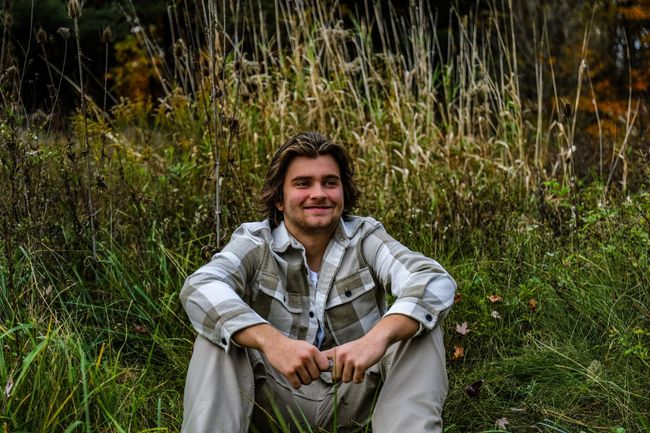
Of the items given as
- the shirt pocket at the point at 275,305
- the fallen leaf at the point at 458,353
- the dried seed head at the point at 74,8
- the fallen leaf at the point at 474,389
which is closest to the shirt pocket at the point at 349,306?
the shirt pocket at the point at 275,305

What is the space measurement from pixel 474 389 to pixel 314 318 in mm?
639

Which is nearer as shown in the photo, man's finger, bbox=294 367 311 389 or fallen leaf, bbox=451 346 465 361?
man's finger, bbox=294 367 311 389

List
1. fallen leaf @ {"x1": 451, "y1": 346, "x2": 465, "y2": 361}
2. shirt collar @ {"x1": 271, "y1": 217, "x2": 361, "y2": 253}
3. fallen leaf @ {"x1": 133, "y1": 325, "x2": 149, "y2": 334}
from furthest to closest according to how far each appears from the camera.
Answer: fallen leaf @ {"x1": 133, "y1": 325, "x2": 149, "y2": 334} → fallen leaf @ {"x1": 451, "y1": 346, "x2": 465, "y2": 361} → shirt collar @ {"x1": 271, "y1": 217, "x2": 361, "y2": 253}

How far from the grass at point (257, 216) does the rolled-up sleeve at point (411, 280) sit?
52 centimetres

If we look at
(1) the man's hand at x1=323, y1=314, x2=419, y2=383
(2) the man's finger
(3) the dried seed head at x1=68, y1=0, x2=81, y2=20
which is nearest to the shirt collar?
(1) the man's hand at x1=323, y1=314, x2=419, y2=383

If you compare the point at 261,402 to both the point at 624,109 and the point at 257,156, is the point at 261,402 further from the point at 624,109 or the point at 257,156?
the point at 624,109

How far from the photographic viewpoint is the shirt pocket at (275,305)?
259 centimetres

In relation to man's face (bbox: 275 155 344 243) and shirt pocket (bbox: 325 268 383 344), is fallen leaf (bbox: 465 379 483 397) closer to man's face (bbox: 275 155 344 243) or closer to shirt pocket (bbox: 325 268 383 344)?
shirt pocket (bbox: 325 268 383 344)

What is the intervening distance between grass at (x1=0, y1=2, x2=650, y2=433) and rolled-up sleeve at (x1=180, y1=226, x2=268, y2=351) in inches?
13.5

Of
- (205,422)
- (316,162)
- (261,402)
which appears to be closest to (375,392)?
(261,402)

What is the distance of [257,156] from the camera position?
4.44 metres

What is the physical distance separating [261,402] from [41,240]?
4.18 ft

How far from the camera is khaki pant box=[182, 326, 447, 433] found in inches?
85.3

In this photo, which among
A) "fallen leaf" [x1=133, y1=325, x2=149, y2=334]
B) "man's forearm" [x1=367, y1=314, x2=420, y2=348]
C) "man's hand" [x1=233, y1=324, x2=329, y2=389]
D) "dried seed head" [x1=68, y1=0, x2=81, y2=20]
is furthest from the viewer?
"fallen leaf" [x1=133, y1=325, x2=149, y2=334]
